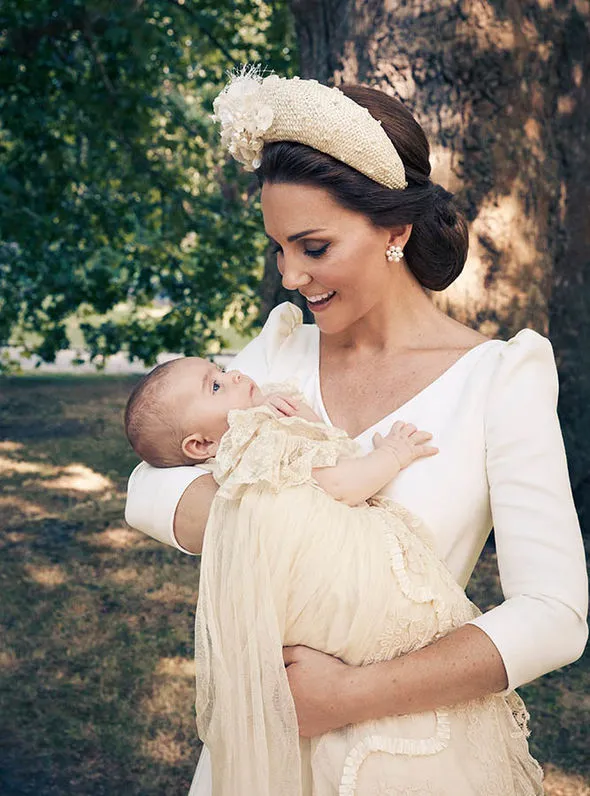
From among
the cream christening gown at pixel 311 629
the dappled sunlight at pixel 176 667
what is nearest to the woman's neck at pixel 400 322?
the cream christening gown at pixel 311 629

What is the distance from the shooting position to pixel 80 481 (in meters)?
7.16

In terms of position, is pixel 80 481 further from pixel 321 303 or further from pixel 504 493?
pixel 504 493

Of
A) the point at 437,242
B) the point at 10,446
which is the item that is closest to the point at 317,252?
the point at 437,242

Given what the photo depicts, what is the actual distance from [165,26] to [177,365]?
525 cm

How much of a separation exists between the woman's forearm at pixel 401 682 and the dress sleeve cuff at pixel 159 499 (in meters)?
0.38

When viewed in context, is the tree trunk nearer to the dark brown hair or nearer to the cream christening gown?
the dark brown hair

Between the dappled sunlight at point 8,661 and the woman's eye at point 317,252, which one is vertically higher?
the woman's eye at point 317,252

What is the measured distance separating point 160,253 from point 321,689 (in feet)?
16.9

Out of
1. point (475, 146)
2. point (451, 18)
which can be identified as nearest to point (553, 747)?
point (475, 146)

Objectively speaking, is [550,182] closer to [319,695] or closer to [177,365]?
[177,365]

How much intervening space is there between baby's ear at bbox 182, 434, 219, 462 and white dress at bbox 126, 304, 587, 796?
0.08m

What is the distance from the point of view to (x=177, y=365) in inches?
79.6

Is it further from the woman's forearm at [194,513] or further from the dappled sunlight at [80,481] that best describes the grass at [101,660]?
the woman's forearm at [194,513]

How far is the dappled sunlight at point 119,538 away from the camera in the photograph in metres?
5.87
